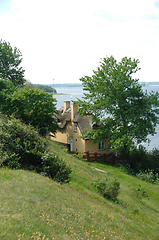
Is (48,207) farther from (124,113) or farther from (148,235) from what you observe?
(124,113)

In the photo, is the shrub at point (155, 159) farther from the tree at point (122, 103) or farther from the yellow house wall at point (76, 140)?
the yellow house wall at point (76, 140)

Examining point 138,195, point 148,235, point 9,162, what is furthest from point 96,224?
point 138,195

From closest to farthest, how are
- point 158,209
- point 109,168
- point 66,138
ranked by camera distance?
1. point 158,209
2. point 109,168
3. point 66,138

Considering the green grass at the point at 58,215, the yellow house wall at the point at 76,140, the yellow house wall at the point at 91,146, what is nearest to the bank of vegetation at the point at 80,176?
the green grass at the point at 58,215

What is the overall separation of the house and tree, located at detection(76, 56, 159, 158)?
329 cm

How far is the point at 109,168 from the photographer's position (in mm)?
34062

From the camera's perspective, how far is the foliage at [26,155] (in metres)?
16.3

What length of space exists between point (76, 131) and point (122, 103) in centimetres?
1144

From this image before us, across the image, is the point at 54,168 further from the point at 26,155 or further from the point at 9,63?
the point at 9,63

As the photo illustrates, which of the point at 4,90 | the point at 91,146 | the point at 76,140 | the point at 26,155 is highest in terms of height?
the point at 4,90

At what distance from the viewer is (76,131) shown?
41.5 meters

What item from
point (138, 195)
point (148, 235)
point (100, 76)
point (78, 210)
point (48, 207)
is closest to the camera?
point (48, 207)

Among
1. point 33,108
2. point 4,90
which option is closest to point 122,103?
point 33,108

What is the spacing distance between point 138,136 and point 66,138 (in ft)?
54.4
